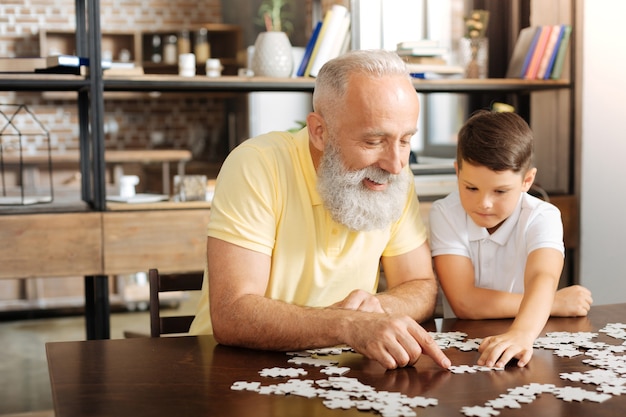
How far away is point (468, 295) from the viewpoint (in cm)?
208

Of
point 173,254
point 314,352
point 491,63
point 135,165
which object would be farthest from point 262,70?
point 135,165

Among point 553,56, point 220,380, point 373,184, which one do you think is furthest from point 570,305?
point 553,56

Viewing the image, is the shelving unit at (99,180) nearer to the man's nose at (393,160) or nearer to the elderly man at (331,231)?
the elderly man at (331,231)

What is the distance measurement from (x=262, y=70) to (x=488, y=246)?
64.8 inches

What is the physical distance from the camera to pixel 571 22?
3666mm

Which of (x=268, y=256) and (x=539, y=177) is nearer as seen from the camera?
(x=268, y=256)

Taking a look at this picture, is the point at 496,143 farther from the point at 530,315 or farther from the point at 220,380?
the point at 220,380

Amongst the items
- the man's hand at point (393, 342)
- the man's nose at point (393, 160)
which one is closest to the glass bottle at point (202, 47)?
the man's nose at point (393, 160)

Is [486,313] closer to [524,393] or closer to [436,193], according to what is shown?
[524,393]

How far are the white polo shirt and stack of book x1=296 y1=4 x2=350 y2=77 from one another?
1.46 metres

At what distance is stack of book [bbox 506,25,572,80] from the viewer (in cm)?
365

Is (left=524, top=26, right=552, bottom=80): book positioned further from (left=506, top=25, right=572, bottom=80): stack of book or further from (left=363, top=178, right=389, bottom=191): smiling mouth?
(left=363, top=178, right=389, bottom=191): smiling mouth

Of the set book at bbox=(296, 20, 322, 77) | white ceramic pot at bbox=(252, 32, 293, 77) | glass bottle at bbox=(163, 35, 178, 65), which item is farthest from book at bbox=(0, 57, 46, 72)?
glass bottle at bbox=(163, 35, 178, 65)

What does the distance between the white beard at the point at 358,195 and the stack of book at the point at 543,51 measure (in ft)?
6.51
